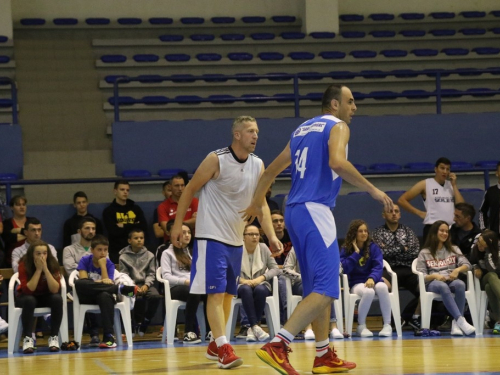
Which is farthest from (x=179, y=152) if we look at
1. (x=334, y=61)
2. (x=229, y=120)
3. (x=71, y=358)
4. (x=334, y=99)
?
(x=334, y=99)

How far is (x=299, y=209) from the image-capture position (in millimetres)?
5738

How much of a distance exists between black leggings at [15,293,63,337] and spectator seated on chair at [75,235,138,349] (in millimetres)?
349

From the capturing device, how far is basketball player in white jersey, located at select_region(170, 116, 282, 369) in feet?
21.5

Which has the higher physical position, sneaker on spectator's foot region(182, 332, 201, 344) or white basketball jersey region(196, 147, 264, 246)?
white basketball jersey region(196, 147, 264, 246)

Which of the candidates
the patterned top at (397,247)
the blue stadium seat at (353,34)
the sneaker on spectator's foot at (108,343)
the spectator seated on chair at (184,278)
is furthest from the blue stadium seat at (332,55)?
the sneaker on spectator's foot at (108,343)

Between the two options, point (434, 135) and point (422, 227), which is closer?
point (422, 227)

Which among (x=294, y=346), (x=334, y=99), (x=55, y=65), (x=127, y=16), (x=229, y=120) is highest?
(x=127, y=16)

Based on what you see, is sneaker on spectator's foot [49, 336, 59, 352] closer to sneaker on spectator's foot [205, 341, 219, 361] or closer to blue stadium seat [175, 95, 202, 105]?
sneaker on spectator's foot [205, 341, 219, 361]

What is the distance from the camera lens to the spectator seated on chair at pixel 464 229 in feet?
36.1

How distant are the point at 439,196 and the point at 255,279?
316 centimetres

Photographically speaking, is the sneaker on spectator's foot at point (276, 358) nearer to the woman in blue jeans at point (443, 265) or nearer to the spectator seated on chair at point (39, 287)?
the spectator seated on chair at point (39, 287)

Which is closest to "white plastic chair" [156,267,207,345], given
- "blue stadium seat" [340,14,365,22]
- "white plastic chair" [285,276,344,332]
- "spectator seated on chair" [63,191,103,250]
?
"white plastic chair" [285,276,344,332]

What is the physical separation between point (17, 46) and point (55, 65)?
96 centimetres

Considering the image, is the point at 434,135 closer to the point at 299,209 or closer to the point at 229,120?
the point at 229,120
